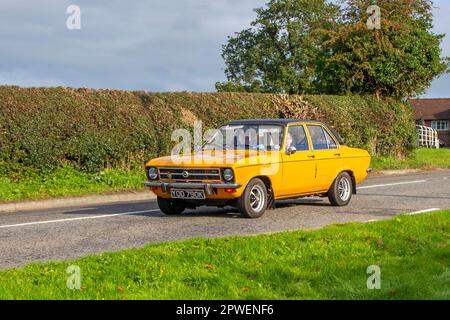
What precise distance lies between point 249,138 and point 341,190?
2.48 meters

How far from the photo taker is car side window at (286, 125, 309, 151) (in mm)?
12818

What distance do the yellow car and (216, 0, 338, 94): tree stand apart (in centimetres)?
4520

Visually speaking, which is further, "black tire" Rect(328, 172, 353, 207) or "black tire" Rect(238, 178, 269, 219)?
"black tire" Rect(328, 172, 353, 207)

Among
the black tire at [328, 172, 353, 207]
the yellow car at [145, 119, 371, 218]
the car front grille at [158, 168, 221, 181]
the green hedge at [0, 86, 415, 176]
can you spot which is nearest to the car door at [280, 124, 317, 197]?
Answer: the yellow car at [145, 119, 371, 218]

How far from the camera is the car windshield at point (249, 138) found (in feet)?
41.2

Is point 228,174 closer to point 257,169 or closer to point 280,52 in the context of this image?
point 257,169

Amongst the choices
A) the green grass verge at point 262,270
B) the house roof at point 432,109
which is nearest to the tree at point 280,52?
the house roof at point 432,109

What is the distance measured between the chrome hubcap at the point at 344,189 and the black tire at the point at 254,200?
2.34 meters

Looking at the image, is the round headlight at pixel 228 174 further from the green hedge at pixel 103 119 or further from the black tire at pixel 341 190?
the green hedge at pixel 103 119

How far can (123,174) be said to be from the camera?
1908 centimetres

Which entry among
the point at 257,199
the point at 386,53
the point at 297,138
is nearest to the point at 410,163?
the point at 386,53

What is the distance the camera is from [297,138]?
13.1 metres

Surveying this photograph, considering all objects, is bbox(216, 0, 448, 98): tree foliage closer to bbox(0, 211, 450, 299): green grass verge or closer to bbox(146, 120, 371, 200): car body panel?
bbox(146, 120, 371, 200): car body panel
